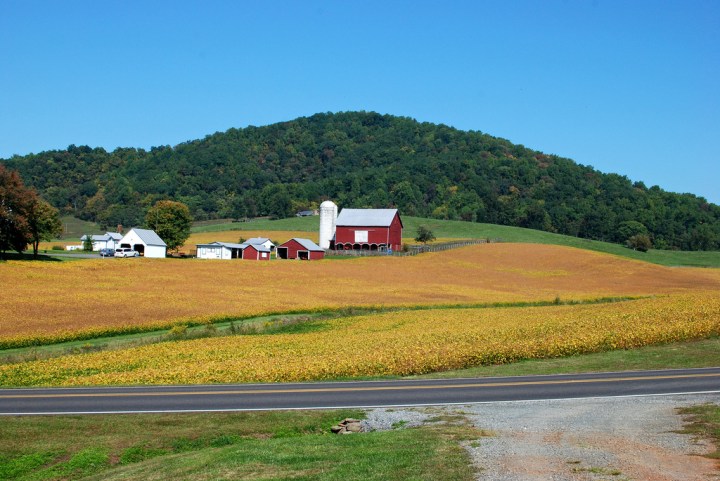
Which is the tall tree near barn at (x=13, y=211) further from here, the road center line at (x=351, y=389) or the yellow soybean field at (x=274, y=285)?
the road center line at (x=351, y=389)

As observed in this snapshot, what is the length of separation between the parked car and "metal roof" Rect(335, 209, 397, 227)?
1268 inches

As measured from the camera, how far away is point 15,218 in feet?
267

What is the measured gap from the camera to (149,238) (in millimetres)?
108688

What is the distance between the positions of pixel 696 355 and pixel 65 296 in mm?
44620

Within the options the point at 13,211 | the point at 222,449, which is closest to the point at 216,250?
the point at 13,211

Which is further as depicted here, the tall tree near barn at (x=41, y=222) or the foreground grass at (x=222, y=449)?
the tall tree near barn at (x=41, y=222)

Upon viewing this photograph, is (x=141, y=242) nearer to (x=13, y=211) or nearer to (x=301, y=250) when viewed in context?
(x=301, y=250)

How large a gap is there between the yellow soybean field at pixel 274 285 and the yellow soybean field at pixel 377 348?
37.4 feet

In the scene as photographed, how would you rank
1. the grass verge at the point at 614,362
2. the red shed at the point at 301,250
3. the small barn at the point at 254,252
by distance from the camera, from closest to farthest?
1. the grass verge at the point at 614,362
2. the red shed at the point at 301,250
3. the small barn at the point at 254,252

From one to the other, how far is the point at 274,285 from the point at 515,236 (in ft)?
296

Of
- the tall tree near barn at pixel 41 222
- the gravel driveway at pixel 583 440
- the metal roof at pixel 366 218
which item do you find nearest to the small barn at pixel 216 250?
the metal roof at pixel 366 218

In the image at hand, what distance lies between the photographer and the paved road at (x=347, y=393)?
24.1 metres

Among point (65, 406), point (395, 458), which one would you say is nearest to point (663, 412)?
point (395, 458)

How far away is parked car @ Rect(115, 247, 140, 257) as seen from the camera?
104m
